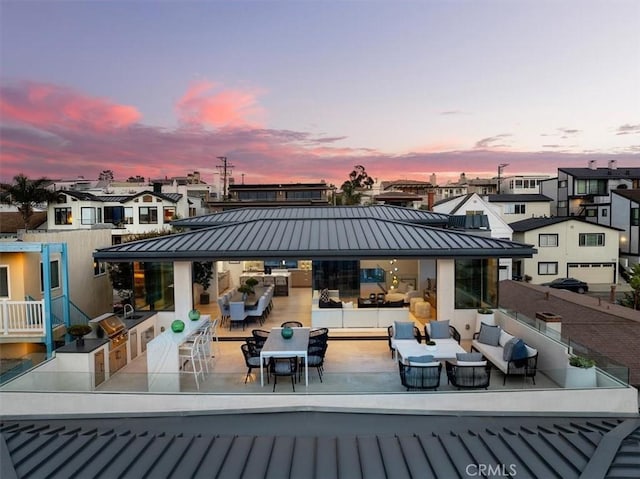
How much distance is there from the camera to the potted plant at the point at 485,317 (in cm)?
1095

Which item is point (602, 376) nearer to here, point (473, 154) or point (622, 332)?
point (622, 332)

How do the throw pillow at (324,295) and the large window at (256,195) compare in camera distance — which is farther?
the large window at (256,195)

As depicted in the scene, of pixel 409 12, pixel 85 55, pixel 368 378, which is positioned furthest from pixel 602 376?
pixel 85 55

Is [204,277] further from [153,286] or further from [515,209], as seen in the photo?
[515,209]

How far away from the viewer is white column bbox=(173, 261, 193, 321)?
1114cm

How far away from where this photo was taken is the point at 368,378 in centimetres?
771

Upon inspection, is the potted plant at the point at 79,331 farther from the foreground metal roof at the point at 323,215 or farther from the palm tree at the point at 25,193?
the palm tree at the point at 25,193

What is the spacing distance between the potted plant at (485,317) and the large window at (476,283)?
0.35 meters

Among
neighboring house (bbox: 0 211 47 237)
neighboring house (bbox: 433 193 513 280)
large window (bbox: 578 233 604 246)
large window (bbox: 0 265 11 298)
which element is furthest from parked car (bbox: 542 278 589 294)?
neighboring house (bbox: 0 211 47 237)

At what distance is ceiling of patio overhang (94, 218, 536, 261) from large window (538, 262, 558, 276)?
25497 mm

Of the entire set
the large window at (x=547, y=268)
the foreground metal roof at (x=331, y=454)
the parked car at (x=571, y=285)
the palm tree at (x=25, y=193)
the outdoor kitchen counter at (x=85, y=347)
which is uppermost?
the palm tree at (x=25, y=193)

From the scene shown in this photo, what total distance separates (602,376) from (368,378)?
178 inches

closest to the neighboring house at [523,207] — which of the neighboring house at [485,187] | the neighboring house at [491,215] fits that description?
the neighboring house at [491,215]

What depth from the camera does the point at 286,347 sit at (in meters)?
8.11
